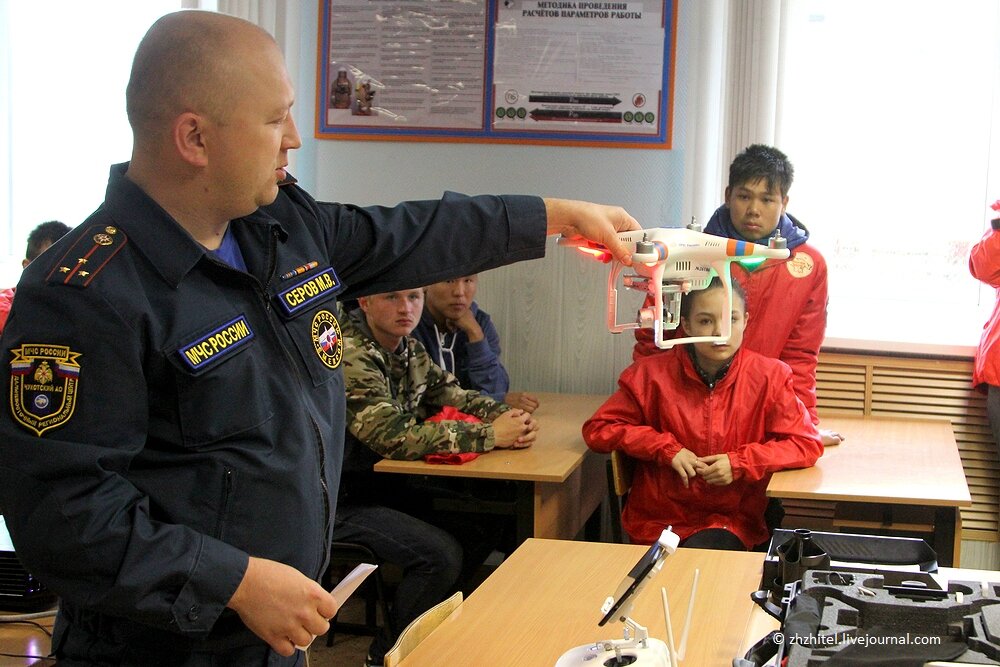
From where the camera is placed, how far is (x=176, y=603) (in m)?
1.24

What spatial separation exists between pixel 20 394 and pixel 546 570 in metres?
1.31

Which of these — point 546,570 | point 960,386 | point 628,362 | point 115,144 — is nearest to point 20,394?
point 546,570

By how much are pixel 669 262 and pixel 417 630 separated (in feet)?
2.43

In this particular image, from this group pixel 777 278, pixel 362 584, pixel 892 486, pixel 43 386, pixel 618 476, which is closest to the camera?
pixel 43 386

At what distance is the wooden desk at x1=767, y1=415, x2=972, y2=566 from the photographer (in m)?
3.05

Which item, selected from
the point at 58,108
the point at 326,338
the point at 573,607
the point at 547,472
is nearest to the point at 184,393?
the point at 326,338

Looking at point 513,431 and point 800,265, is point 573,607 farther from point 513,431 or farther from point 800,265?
point 800,265

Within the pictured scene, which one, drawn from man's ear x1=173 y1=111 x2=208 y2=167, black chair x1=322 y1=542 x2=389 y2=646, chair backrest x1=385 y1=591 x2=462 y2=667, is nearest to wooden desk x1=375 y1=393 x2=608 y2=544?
black chair x1=322 y1=542 x2=389 y2=646

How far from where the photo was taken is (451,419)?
141 inches

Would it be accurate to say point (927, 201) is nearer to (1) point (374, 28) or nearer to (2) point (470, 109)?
(2) point (470, 109)

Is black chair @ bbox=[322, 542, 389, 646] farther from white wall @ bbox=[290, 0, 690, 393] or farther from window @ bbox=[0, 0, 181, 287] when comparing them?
window @ bbox=[0, 0, 181, 287]

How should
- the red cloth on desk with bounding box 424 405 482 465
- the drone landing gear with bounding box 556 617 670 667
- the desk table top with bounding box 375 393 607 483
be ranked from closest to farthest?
the drone landing gear with bounding box 556 617 670 667 → the desk table top with bounding box 375 393 607 483 → the red cloth on desk with bounding box 424 405 482 465

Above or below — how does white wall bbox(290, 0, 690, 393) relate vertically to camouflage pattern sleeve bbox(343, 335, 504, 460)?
above

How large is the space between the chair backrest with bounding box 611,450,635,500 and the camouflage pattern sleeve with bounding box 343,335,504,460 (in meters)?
0.40
